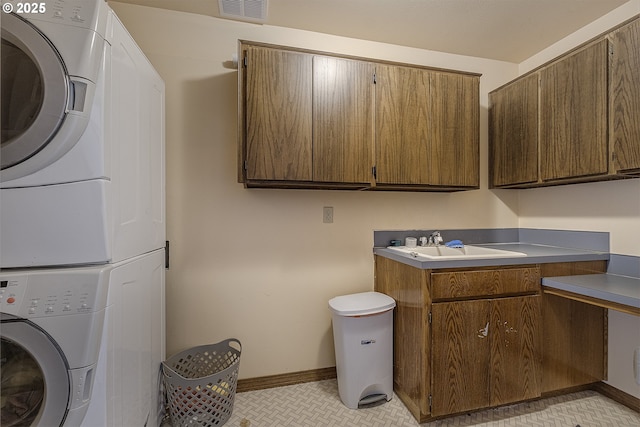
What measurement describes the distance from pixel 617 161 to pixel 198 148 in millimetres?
2437

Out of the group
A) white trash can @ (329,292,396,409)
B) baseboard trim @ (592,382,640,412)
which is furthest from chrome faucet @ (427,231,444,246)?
baseboard trim @ (592,382,640,412)

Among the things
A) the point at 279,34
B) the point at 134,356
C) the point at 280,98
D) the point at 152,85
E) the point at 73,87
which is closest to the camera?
the point at 73,87

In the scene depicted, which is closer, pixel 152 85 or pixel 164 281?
pixel 152 85

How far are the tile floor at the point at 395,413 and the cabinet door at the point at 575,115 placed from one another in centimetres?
140

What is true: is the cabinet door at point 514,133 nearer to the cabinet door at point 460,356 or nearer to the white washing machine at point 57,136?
the cabinet door at point 460,356

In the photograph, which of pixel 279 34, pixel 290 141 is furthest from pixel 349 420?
pixel 279 34

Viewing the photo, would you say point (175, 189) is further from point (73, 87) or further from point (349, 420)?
point (349, 420)

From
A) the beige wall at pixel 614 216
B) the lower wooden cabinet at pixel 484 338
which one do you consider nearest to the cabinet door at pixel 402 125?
the lower wooden cabinet at pixel 484 338

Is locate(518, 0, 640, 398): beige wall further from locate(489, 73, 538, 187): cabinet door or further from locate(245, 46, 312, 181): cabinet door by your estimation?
locate(245, 46, 312, 181): cabinet door

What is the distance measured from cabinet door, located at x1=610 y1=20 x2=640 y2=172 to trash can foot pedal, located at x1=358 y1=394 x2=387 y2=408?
187 cm

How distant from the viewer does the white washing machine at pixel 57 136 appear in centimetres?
92

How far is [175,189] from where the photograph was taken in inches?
72.9

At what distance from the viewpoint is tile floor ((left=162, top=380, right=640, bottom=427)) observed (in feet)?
5.28

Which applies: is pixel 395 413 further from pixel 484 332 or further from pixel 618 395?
pixel 618 395
